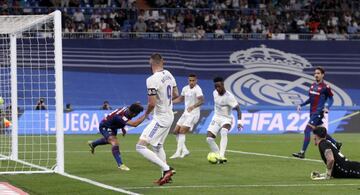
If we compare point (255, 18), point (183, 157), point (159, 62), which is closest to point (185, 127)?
point (183, 157)

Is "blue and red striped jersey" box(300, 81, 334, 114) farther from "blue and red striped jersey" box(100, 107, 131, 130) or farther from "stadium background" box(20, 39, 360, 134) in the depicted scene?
"stadium background" box(20, 39, 360, 134)

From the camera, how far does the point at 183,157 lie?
24.8 m

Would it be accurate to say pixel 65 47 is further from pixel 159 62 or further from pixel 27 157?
pixel 159 62

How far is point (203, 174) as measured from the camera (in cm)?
1917

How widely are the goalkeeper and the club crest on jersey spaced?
2849 cm

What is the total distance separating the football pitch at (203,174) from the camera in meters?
15.8

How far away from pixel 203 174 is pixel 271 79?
30.2 meters

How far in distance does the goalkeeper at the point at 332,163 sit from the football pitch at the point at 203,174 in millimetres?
261

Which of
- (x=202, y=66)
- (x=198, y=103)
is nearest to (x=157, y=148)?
(x=198, y=103)

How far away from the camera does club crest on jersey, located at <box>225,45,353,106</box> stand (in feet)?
155

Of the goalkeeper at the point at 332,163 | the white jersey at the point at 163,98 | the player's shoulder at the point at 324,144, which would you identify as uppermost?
the white jersey at the point at 163,98

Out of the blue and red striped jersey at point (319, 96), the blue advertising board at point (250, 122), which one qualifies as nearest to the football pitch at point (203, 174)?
the blue and red striped jersey at point (319, 96)

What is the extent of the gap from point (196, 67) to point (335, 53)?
317 inches

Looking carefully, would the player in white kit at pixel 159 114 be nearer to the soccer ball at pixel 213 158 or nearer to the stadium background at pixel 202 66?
the soccer ball at pixel 213 158
